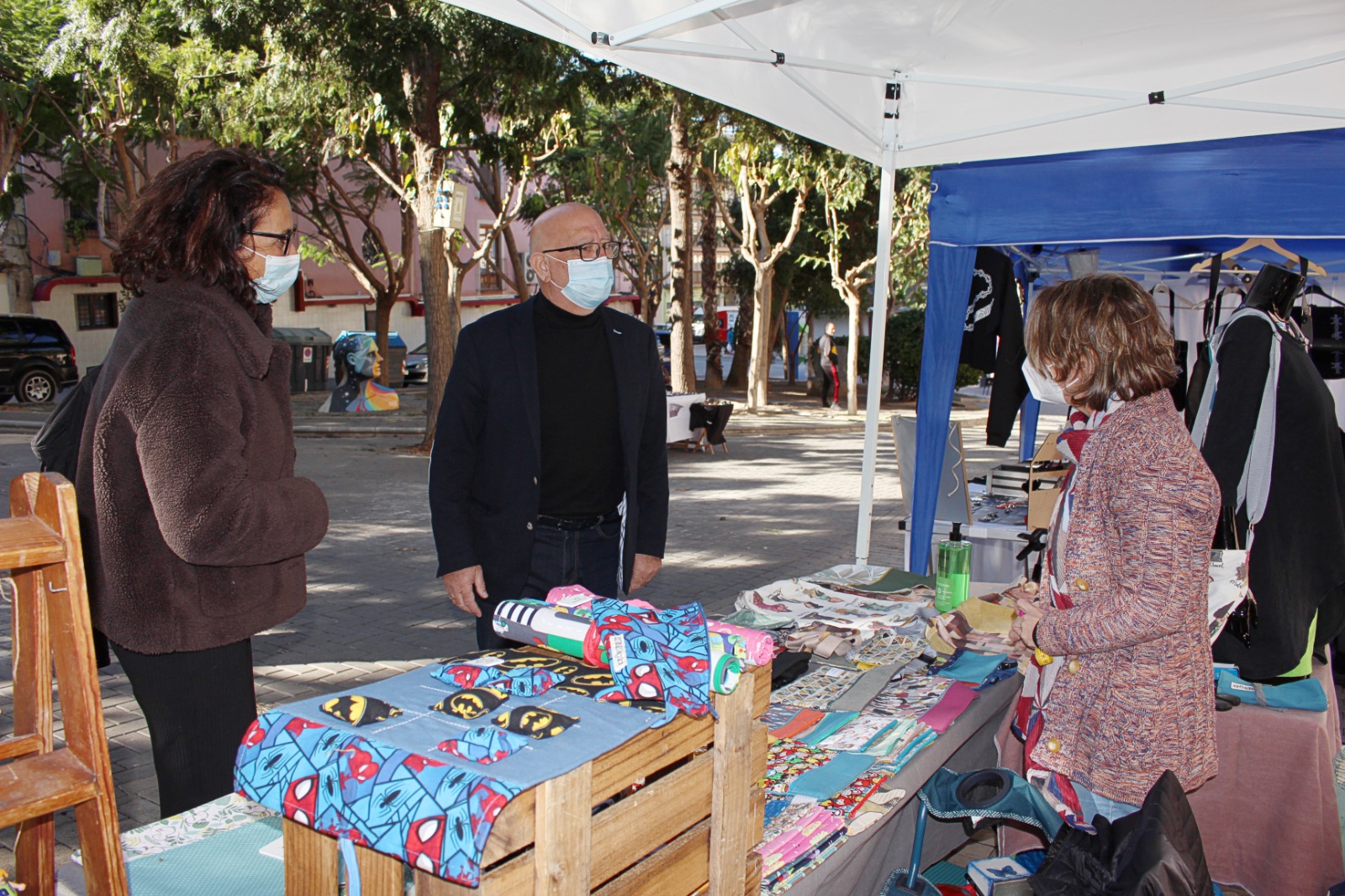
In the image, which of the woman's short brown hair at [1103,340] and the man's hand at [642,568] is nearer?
the woman's short brown hair at [1103,340]

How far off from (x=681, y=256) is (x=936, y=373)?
13570 mm

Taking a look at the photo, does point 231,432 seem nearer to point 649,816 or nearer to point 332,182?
point 649,816

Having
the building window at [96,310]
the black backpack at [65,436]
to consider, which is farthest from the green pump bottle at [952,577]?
the building window at [96,310]

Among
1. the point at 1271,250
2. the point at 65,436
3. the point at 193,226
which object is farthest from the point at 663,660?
the point at 1271,250

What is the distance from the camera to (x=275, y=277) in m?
2.24

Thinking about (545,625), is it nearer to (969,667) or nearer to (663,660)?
(663,660)

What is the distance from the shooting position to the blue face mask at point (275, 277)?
2.20 metres

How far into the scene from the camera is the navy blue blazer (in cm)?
312

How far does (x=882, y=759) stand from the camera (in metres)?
2.59

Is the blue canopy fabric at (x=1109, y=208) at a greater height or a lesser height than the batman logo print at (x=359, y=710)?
greater

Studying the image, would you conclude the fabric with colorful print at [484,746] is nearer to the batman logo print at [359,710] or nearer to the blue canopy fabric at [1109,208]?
the batman logo print at [359,710]

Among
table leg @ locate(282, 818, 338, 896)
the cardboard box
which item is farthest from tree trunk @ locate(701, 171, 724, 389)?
table leg @ locate(282, 818, 338, 896)

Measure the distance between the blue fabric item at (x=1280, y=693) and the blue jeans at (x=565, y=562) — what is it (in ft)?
6.41

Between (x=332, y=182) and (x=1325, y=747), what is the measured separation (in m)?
23.2
